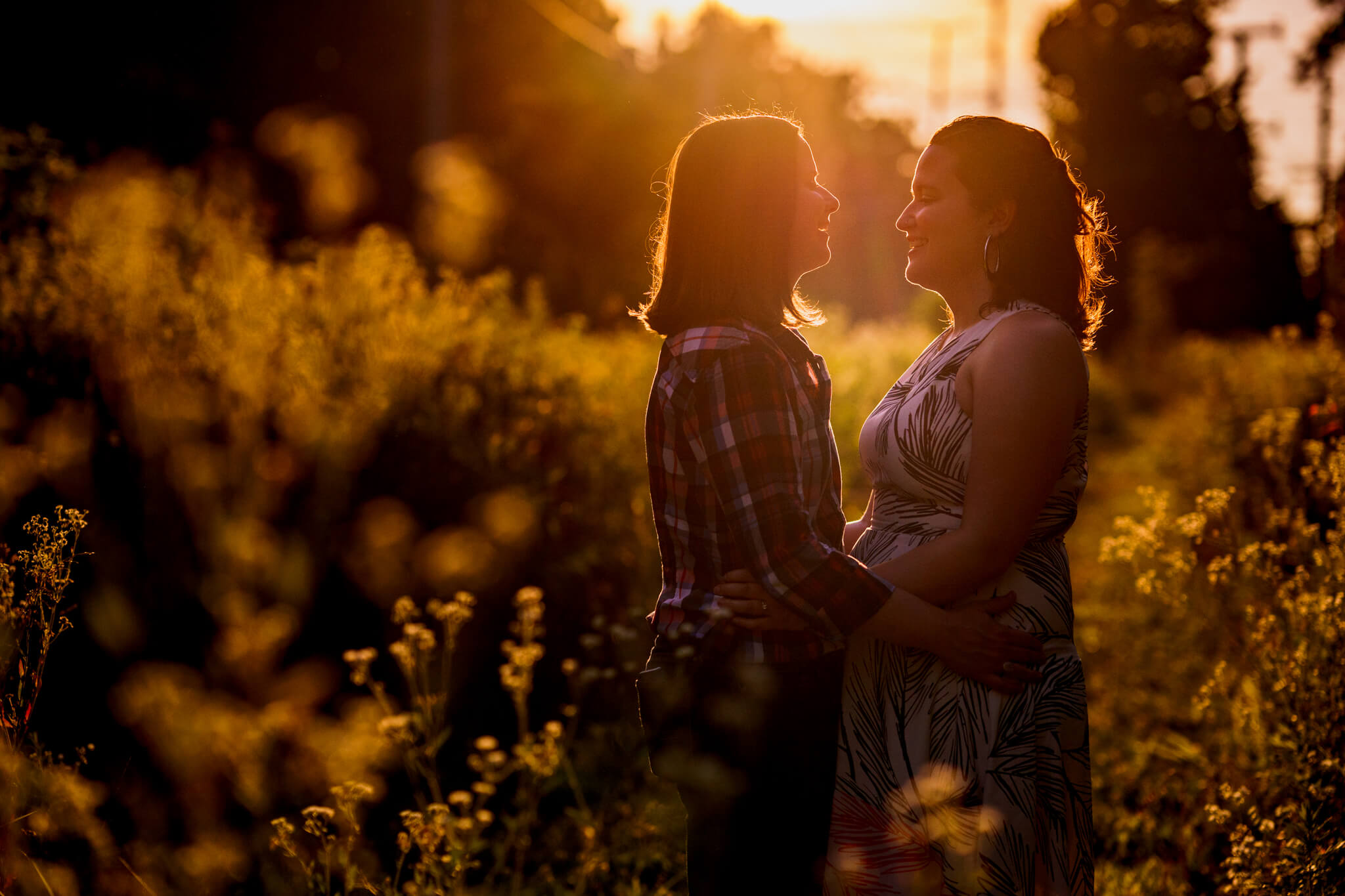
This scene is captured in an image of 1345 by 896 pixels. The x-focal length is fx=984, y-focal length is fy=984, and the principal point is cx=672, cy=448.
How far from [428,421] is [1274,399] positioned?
724 centimetres

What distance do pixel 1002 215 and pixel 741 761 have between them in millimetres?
1333

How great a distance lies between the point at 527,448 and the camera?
5051mm

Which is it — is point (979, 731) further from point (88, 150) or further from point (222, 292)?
point (88, 150)

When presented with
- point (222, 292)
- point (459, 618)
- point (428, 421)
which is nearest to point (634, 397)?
point (428, 421)

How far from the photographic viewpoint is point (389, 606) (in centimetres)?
425

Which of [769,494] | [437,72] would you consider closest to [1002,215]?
[769,494]

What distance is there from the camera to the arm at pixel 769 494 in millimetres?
1825

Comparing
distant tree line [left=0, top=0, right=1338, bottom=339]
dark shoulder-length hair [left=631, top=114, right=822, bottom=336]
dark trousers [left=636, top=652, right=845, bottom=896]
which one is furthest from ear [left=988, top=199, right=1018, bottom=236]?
dark trousers [left=636, top=652, right=845, bottom=896]

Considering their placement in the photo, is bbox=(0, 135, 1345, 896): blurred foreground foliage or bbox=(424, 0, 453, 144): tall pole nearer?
bbox=(0, 135, 1345, 896): blurred foreground foliage

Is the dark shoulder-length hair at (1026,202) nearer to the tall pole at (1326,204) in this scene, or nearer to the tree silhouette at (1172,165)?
the tall pole at (1326,204)

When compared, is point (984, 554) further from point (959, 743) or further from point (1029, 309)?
point (1029, 309)

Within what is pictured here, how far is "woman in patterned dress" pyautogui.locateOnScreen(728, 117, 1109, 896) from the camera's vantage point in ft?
6.44

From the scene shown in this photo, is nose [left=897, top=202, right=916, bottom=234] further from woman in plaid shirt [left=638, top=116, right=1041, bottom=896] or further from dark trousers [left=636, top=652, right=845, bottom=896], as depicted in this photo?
dark trousers [left=636, top=652, right=845, bottom=896]

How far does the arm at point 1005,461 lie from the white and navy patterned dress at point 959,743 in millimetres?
81
